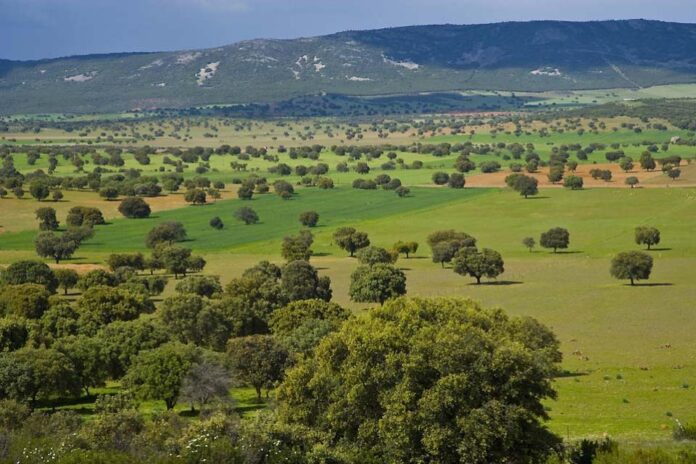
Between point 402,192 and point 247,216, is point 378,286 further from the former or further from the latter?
point 402,192

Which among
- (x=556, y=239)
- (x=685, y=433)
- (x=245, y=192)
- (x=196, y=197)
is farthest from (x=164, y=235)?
(x=685, y=433)

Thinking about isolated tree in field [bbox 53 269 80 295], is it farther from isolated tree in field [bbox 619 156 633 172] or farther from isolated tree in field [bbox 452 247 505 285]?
isolated tree in field [bbox 619 156 633 172]

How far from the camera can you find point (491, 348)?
41.2 meters

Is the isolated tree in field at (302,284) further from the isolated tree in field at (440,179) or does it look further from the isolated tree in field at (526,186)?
the isolated tree in field at (440,179)

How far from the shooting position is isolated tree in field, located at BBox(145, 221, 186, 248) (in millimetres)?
115750

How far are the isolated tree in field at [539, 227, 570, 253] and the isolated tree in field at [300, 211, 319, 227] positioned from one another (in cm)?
3044

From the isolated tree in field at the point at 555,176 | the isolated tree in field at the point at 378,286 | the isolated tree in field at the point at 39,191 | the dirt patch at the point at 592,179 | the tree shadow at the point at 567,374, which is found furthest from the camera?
the isolated tree in field at the point at 555,176

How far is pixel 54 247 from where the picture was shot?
10912 cm

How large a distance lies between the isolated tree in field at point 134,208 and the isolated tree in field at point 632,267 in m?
66.5

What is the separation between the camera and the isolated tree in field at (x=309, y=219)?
432 feet

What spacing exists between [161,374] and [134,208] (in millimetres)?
85824

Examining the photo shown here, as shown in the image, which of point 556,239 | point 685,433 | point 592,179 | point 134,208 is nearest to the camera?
point 685,433

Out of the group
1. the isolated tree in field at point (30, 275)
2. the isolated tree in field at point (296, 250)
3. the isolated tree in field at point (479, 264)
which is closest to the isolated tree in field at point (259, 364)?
the isolated tree in field at point (30, 275)

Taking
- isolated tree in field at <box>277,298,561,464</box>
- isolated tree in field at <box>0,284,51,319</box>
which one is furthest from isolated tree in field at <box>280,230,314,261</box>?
isolated tree in field at <box>277,298,561,464</box>
